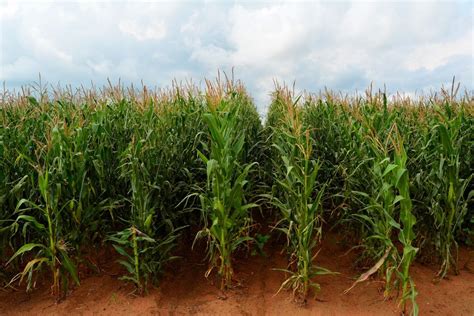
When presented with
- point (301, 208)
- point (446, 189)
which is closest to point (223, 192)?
point (301, 208)

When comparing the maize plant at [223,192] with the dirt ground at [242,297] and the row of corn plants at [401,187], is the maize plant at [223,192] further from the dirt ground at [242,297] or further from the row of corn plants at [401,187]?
the row of corn plants at [401,187]

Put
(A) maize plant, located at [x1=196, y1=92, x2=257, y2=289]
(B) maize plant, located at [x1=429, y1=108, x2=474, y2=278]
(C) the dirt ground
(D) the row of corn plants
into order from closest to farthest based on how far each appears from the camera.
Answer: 1. (D) the row of corn plants
2. (A) maize plant, located at [x1=196, y1=92, x2=257, y2=289]
3. (C) the dirt ground
4. (B) maize plant, located at [x1=429, y1=108, x2=474, y2=278]

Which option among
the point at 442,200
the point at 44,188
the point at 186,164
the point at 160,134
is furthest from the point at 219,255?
the point at 442,200

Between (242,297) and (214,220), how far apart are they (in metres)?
1.02

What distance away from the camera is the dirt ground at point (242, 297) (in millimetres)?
4121

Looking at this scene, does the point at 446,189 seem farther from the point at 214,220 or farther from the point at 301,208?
the point at 214,220

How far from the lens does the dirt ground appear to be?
13.5ft

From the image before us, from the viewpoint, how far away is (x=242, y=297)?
4.27 metres

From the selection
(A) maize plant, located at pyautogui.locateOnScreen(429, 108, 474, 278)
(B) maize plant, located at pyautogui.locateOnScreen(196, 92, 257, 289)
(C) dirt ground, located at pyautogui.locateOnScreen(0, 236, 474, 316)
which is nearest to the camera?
(B) maize plant, located at pyautogui.locateOnScreen(196, 92, 257, 289)

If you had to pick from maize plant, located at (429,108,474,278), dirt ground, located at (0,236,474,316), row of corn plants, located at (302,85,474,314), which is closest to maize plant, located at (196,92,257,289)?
dirt ground, located at (0,236,474,316)

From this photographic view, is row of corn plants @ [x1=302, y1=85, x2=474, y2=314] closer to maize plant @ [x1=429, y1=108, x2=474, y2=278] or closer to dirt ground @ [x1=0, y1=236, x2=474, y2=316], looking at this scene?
maize plant @ [x1=429, y1=108, x2=474, y2=278]

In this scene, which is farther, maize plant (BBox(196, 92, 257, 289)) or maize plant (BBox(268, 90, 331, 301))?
maize plant (BBox(196, 92, 257, 289))

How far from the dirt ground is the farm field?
0.02 meters

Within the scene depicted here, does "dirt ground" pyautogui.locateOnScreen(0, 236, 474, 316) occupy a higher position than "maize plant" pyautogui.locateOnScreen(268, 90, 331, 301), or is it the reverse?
"maize plant" pyautogui.locateOnScreen(268, 90, 331, 301)
